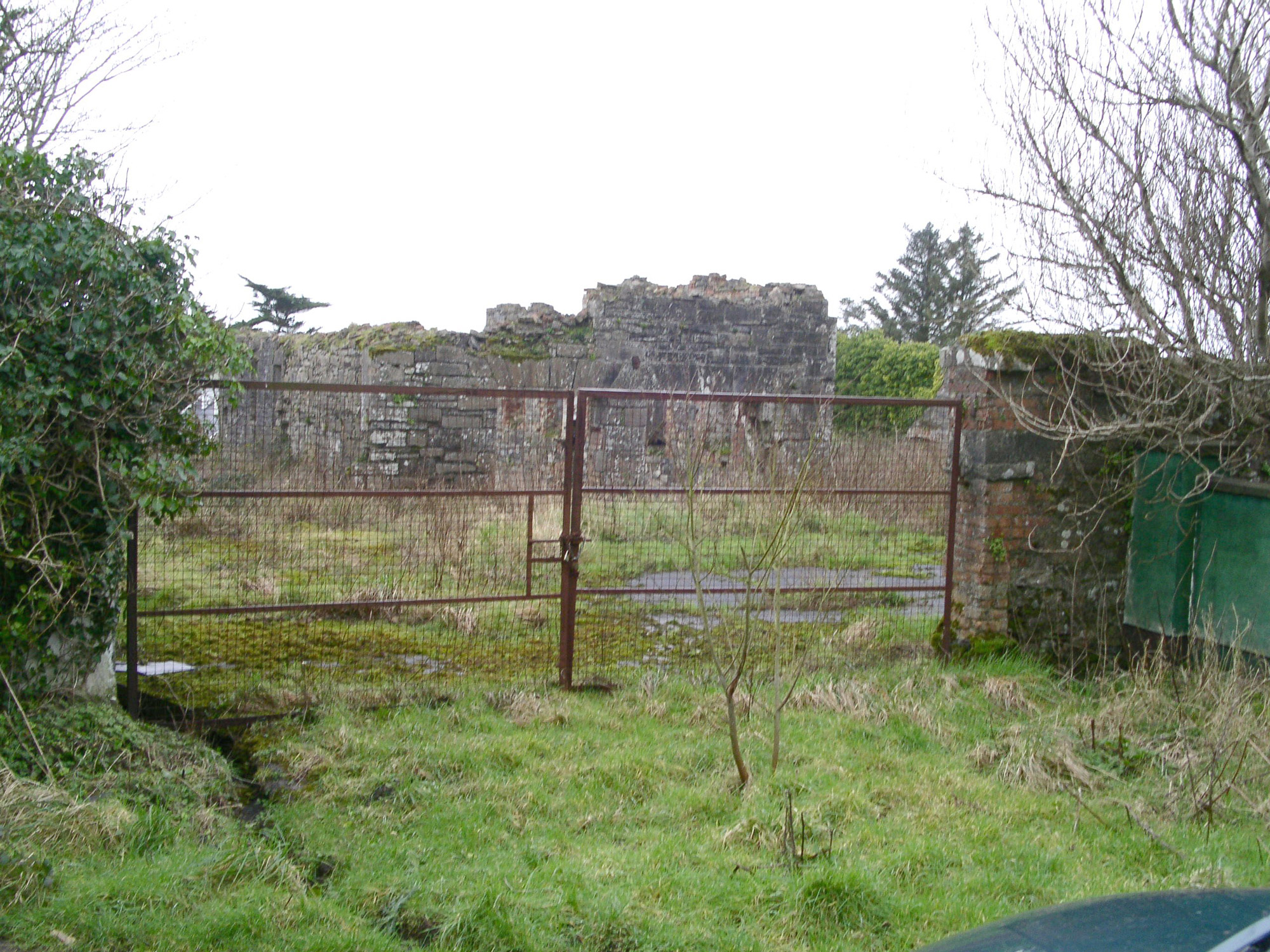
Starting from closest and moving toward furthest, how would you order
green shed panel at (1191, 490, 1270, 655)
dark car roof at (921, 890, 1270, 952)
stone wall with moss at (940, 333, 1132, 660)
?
1. dark car roof at (921, 890, 1270, 952)
2. green shed panel at (1191, 490, 1270, 655)
3. stone wall with moss at (940, 333, 1132, 660)

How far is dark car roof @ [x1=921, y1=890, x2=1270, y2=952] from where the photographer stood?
2.05 meters

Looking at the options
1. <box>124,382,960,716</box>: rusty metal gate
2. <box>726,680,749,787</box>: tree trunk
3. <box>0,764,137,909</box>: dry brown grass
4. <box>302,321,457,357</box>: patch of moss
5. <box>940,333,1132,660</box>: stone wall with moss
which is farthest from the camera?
<box>302,321,457,357</box>: patch of moss

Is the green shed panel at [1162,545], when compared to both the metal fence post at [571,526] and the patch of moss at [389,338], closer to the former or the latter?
the metal fence post at [571,526]

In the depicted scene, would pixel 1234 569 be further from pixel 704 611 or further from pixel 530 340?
pixel 530 340

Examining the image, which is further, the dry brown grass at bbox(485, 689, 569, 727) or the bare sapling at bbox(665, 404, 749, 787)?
the dry brown grass at bbox(485, 689, 569, 727)

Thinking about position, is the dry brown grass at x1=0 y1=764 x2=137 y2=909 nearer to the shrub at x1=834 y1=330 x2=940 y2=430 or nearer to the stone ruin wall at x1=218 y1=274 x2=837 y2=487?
the stone ruin wall at x1=218 y1=274 x2=837 y2=487

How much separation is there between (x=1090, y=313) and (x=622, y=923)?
5.24 m

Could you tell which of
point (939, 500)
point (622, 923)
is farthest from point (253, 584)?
point (939, 500)

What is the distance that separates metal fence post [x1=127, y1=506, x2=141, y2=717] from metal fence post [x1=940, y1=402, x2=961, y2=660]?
5.18m

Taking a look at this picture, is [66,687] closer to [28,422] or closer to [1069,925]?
[28,422]

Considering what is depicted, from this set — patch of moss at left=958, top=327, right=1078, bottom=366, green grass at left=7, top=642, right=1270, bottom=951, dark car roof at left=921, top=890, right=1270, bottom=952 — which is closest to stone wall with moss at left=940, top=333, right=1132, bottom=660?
patch of moss at left=958, top=327, right=1078, bottom=366

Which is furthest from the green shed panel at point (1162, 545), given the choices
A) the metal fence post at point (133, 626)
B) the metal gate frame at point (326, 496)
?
the metal fence post at point (133, 626)

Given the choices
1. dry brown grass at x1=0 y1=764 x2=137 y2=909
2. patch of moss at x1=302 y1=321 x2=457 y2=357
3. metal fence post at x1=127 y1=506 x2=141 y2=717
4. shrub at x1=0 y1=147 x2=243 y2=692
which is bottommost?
dry brown grass at x1=0 y1=764 x2=137 y2=909

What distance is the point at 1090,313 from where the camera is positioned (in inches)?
265
